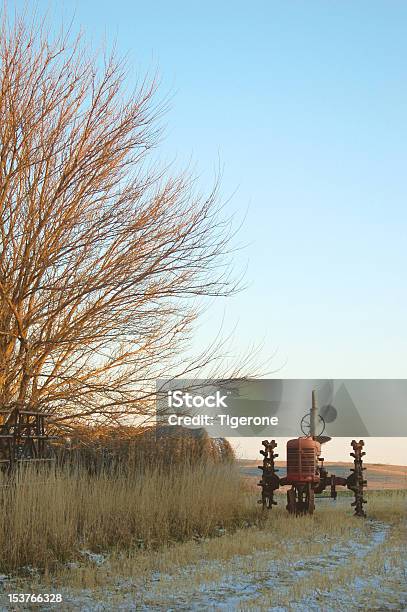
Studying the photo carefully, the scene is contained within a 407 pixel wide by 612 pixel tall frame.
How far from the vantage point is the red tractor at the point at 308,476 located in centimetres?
1151

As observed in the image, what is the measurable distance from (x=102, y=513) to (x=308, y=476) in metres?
3.85

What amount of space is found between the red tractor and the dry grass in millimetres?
810

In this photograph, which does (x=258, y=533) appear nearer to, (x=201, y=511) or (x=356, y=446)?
(x=201, y=511)

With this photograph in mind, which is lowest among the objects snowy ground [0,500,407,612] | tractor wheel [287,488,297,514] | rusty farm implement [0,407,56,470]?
snowy ground [0,500,407,612]

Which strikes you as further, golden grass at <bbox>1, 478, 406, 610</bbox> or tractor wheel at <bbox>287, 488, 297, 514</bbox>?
tractor wheel at <bbox>287, 488, 297, 514</bbox>

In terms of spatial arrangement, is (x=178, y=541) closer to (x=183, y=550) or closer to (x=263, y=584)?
(x=183, y=550)

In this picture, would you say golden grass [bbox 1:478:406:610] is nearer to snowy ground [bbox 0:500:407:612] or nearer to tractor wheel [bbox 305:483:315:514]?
snowy ground [bbox 0:500:407:612]

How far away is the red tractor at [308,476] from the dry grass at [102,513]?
0.81 metres

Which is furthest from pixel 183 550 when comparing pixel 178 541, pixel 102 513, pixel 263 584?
pixel 263 584

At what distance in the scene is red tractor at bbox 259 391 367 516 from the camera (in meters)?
11.5

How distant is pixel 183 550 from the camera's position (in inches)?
313

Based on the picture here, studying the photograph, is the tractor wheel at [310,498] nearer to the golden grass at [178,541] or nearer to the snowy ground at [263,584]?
the golden grass at [178,541]

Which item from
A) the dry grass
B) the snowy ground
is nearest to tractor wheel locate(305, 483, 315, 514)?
the dry grass

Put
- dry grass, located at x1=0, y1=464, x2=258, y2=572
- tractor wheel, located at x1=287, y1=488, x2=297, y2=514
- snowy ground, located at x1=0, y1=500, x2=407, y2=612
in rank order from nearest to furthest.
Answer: snowy ground, located at x1=0, y1=500, x2=407, y2=612
dry grass, located at x1=0, y1=464, x2=258, y2=572
tractor wheel, located at x1=287, y1=488, x2=297, y2=514
